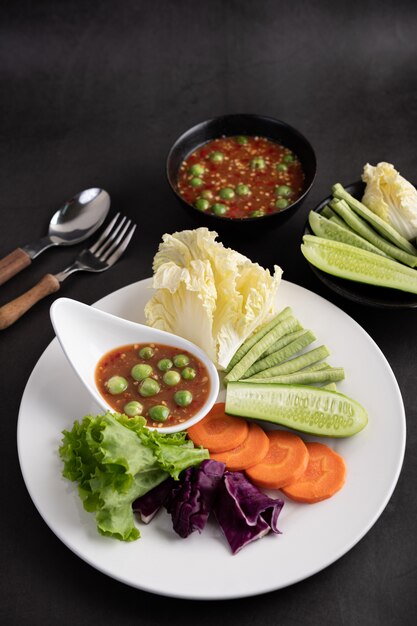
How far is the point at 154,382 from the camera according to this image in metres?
4.53

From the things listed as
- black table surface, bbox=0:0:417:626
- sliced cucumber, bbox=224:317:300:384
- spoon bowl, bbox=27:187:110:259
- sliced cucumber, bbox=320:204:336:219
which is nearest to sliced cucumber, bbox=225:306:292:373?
sliced cucumber, bbox=224:317:300:384

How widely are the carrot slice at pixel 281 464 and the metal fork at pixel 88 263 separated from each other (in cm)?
215

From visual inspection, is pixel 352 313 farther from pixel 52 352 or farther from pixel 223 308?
pixel 52 352

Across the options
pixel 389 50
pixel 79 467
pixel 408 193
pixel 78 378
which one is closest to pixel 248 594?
pixel 79 467

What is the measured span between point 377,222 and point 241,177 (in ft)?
3.99

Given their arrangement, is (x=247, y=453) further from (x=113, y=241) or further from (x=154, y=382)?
(x=113, y=241)

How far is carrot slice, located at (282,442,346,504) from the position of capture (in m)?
4.17

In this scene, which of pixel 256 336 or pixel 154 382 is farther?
pixel 256 336

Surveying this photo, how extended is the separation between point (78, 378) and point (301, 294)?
1.65m

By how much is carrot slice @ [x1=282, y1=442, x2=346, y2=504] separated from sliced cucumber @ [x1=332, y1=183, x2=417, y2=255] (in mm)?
1749

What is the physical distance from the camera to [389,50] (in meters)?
7.29

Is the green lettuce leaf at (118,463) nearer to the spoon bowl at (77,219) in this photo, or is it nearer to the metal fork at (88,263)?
the metal fork at (88,263)

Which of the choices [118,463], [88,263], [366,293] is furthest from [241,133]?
[118,463]

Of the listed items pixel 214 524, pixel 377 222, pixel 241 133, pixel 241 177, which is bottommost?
pixel 214 524
